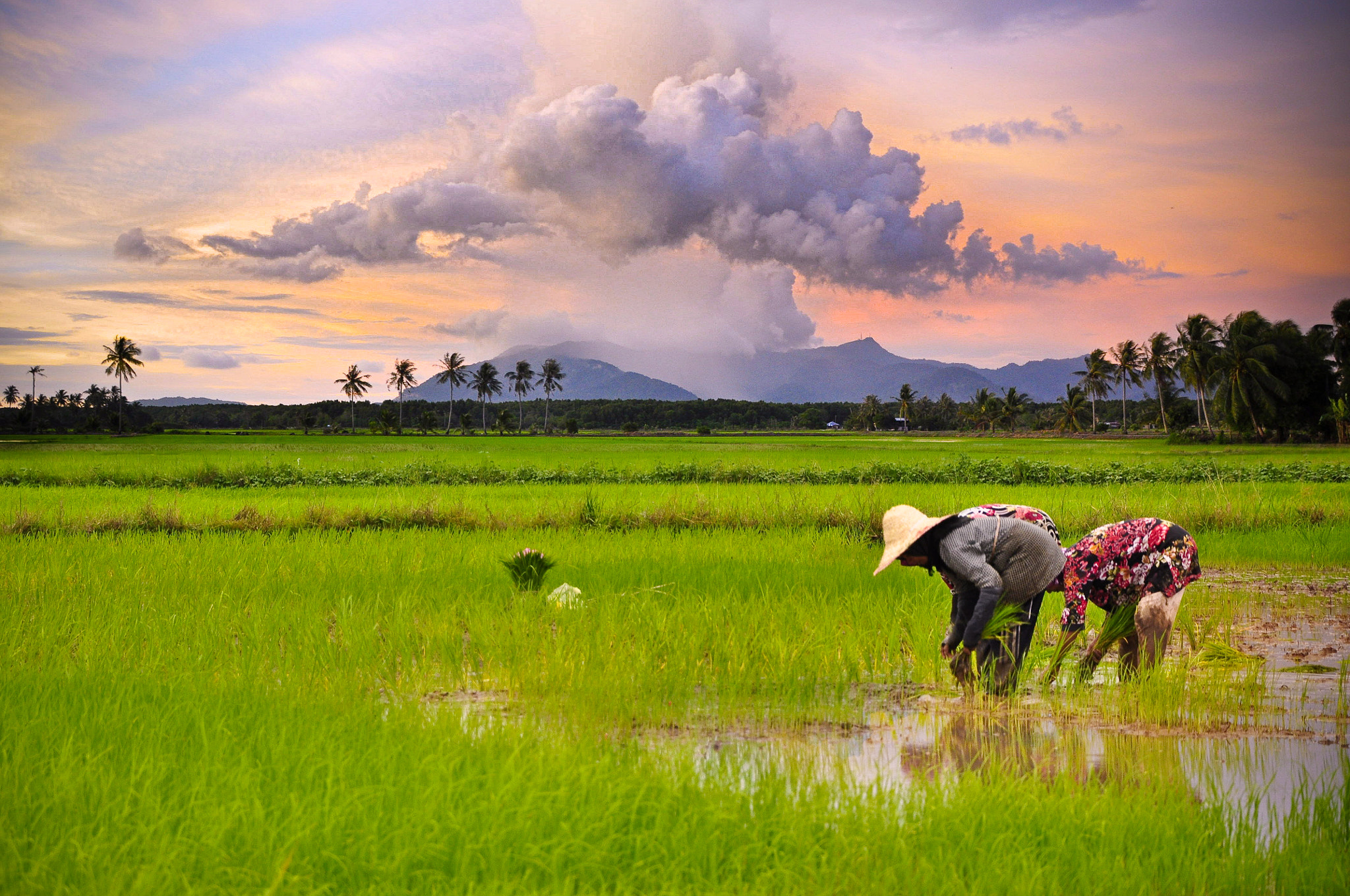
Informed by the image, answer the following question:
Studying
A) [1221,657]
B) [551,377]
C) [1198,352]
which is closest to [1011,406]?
[1198,352]

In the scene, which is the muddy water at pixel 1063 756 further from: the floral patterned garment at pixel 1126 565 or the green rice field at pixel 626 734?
the floral patterned garment at pixel 1126 565

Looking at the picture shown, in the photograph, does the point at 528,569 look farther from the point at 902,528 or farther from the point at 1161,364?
the point at 1161,364

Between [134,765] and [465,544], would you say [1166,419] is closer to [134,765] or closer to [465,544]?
[465,544]

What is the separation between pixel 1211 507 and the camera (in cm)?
1188

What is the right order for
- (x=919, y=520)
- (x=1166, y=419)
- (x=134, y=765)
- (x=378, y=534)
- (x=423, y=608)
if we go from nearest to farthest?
(x=134, y=765) → (x=919, y=520) → (x=423, y=608) → (x=378, y=534) → (x=1166, y=419)

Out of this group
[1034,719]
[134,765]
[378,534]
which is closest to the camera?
Result: [134,765]

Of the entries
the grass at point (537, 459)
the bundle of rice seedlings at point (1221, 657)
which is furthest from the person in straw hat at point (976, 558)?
the grass at point (537, 459)

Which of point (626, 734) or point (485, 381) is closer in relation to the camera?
point (626, 734)

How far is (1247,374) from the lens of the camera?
42375 mm

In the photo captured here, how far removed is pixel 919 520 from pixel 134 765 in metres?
3.42

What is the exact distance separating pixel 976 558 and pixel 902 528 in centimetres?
37

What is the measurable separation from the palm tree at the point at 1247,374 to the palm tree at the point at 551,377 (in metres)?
79.9

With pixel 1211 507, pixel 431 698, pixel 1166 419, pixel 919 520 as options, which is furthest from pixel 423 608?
pixel 1166 419

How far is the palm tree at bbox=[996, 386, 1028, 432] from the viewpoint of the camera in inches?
3378
